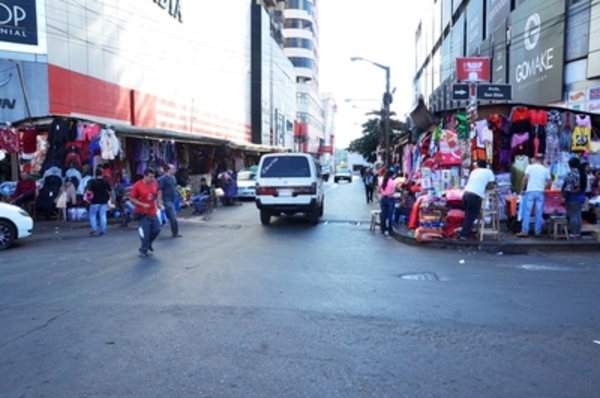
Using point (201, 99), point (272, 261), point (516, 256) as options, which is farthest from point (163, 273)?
point (201, 99)

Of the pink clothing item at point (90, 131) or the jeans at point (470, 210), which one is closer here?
the jeans at point (470, 210)

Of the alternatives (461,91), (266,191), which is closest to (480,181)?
(461,91)

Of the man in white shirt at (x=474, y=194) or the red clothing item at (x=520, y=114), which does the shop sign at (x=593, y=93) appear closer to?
the red clothing item at (x=520, y=114)

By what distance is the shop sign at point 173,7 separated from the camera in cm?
2980

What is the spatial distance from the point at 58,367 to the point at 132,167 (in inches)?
698

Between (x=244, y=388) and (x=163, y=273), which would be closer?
(x=244, y=388)

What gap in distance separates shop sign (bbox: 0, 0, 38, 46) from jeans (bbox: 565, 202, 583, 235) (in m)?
18.9

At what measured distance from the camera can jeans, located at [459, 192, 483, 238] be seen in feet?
37.0

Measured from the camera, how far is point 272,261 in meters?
9.60

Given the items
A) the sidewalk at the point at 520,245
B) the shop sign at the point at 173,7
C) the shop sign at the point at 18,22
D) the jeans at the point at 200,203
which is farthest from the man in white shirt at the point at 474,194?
the shop sign at the point at 173,7

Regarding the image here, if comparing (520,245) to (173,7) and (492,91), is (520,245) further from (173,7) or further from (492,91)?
(173,7)

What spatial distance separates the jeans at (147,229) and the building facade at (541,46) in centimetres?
1567

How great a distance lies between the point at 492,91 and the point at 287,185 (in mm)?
6127

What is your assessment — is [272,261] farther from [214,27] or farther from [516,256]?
[214,27]
